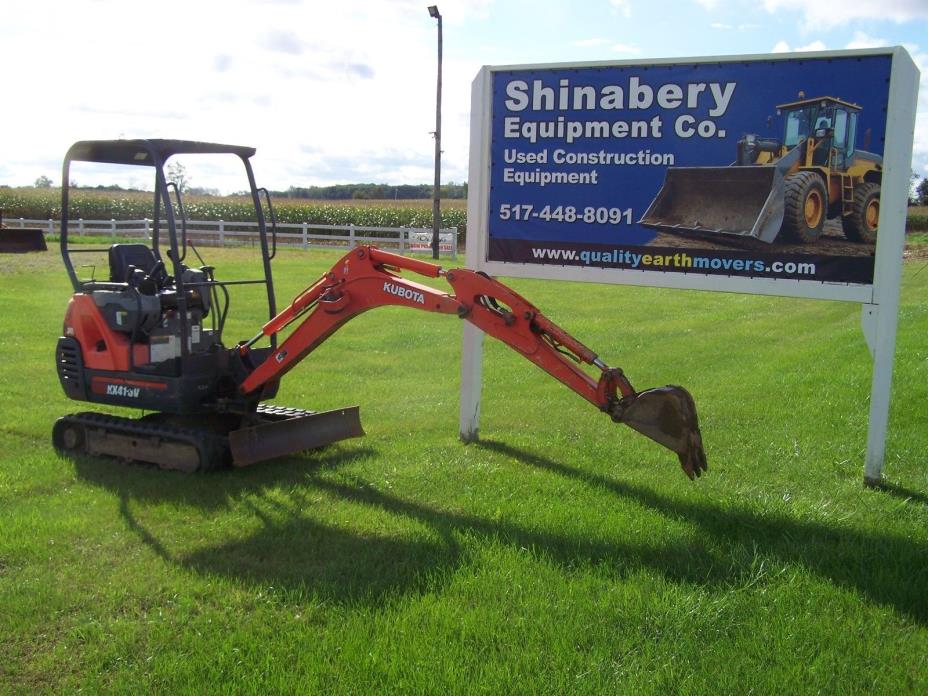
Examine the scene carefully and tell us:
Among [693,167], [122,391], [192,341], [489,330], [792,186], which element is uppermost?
[693,167]

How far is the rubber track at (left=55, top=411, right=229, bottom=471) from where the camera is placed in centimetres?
770

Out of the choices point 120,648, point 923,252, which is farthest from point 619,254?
point 923,252

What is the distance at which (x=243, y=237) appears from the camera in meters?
40.0

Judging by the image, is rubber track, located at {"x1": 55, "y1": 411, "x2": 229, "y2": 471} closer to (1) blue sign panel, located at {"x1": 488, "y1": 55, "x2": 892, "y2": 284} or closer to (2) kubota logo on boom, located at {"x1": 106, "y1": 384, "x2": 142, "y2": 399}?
(2) kubota logo on boom, located at {"x1": 106, "y1": 384, "x2": 142, "y2": 399}

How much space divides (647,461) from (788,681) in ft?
12.5

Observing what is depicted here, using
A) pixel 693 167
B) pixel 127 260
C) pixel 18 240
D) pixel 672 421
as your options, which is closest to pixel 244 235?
pixel 127 260

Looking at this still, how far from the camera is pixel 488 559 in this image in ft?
19.1

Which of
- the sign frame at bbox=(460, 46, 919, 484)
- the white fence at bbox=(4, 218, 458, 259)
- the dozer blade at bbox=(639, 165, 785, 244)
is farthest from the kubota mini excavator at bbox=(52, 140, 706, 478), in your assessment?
the white fence at bbox=(4, 218, 458, 259)

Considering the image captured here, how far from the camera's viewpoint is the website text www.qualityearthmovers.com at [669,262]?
25.2 ft

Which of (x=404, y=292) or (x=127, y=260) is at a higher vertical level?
(x=127, y=260)

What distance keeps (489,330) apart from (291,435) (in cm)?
215

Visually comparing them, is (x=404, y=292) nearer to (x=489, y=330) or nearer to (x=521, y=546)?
(x=489, y=330)

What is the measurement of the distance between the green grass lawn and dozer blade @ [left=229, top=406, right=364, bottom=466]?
6.3 inches

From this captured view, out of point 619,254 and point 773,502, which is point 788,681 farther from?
→ point 619,254
